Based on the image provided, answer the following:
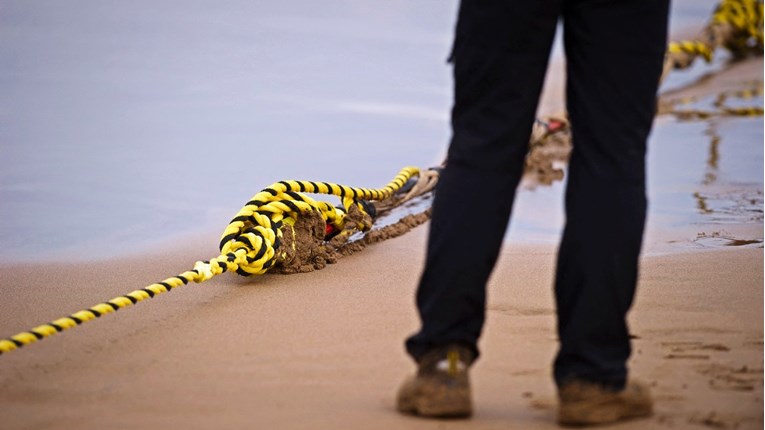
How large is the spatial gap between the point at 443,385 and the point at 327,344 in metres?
0.47

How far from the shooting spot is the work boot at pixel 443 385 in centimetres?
167

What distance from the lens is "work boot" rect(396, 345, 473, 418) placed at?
1.67 m

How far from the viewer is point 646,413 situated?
167 cm

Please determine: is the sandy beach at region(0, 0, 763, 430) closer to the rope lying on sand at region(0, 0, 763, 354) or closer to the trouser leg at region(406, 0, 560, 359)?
the rope lying on sand at region(0, 0, 763, 354)

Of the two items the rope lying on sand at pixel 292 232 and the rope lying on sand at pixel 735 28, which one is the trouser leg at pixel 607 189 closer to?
the rope lying on sand at pixel 292 232

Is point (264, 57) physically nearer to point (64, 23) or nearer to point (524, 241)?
point (64, 23)

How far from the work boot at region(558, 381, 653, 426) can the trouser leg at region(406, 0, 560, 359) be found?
16cm

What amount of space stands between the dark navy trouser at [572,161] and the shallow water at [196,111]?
149 cm

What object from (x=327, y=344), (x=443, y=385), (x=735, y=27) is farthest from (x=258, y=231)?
(x=735, y=27)

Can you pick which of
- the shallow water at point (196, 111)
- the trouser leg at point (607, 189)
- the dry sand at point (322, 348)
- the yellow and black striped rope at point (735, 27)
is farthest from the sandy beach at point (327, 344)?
the yellow and black striped rope at point (735, 27)

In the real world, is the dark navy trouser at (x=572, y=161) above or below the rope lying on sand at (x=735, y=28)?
below

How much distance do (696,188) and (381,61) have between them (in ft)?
9.48

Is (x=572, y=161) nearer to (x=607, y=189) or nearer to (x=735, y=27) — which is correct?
(x=607, y=189)

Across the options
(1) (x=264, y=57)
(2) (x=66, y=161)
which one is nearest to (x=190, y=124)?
(2) (x=66, y=161)
